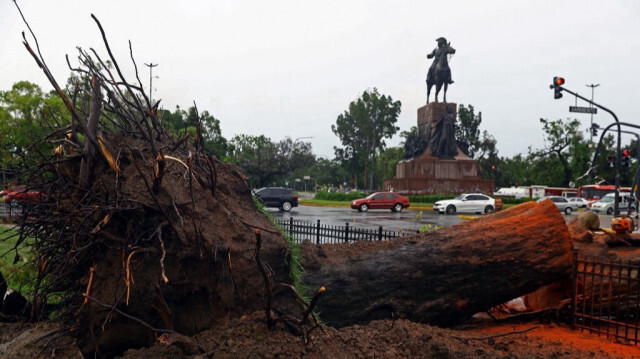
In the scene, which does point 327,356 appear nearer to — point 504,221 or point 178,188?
point 178,188

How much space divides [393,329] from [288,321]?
849 millimetres

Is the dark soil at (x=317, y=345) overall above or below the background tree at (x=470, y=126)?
below

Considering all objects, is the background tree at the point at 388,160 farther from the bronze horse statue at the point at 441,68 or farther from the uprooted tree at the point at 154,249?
the uprooted tree at the point at 154,249

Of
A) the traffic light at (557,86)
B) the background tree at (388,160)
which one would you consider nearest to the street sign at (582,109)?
the traffic light at (557,86)

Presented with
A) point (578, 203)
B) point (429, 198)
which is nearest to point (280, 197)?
point (429, 198)

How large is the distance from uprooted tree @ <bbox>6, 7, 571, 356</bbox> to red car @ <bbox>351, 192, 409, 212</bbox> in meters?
22.1

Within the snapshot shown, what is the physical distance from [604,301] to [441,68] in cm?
3082

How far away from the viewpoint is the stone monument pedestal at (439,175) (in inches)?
1316

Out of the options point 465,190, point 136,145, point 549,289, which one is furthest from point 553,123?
point 136,145

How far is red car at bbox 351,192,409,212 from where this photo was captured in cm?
2627

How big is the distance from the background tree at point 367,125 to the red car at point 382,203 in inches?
1520

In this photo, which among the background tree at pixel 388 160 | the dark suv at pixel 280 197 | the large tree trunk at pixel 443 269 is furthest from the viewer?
the background tree at pixel 388 160

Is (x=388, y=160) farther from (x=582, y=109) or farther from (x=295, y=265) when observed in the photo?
(x=295, y=265)

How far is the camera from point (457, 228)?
4.83m
